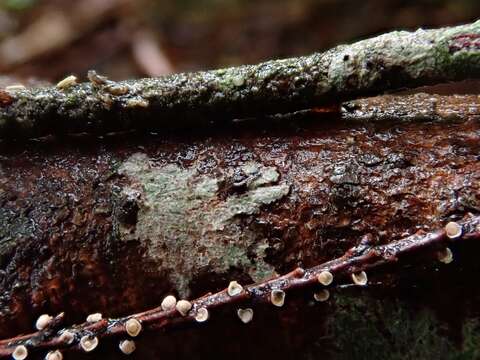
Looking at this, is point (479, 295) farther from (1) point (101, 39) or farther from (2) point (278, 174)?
(1) point (101, 39)

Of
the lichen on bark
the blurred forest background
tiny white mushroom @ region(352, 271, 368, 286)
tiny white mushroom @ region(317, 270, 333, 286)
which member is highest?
the blurred forest background

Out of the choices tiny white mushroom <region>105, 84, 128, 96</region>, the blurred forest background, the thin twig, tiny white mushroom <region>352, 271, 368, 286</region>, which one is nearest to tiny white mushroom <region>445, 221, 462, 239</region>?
the thin twig

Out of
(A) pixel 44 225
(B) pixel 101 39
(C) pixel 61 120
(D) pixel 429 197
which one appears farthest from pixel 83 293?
(B) pixel 101 39

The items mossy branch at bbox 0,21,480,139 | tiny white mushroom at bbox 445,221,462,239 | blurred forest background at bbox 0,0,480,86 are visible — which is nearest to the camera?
tiny white mushroom at bbox 445,221,462,239

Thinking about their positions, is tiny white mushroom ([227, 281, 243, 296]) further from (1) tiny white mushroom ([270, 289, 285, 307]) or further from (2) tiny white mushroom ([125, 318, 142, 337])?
(2) tiny white mushroom ([125, 318, 142, 337])

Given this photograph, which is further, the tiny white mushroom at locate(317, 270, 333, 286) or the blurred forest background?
the blurred forest background

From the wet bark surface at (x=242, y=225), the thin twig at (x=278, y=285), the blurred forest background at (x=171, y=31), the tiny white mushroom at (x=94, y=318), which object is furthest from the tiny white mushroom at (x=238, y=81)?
the blurred forest background at (x=171, y=31)
